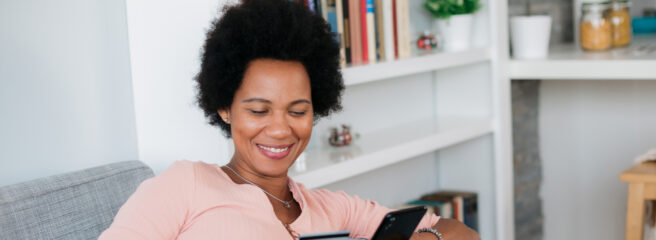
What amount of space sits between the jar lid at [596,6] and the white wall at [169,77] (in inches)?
68.8

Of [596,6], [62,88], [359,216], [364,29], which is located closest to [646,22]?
[596,6]

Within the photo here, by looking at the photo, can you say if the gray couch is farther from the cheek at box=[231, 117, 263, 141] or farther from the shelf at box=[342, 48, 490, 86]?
the shelf at box=[342, 48, 490, 86]

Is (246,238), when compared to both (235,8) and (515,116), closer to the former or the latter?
(235,8)

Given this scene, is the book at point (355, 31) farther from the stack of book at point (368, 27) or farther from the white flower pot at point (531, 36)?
the white flower pot at point (531, 36)

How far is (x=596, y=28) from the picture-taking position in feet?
9.82

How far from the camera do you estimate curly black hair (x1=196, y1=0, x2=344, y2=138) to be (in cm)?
135

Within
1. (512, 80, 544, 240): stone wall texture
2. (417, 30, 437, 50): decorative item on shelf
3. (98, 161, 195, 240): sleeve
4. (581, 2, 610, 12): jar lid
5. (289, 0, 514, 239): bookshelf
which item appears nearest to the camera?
(98, 161, 195, 240): sleeve

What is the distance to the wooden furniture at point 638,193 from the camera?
87.4 inches

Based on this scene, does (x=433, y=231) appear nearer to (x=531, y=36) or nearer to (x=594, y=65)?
(x=594, y=65)

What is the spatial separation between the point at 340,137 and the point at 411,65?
0.32 metres

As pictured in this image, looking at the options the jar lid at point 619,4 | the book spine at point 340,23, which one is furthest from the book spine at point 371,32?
the jar lid at point 619,4

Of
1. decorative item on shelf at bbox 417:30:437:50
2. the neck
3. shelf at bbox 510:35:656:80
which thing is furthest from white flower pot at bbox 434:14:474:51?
the neck

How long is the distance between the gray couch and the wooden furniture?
1459mm

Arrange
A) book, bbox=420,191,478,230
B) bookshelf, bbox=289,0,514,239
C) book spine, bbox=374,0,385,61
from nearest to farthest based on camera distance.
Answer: book spine, bbox=374,0,385,61 → bookshelf, bbox=289,0,514,239 → book, bbox=420,191,478,230
